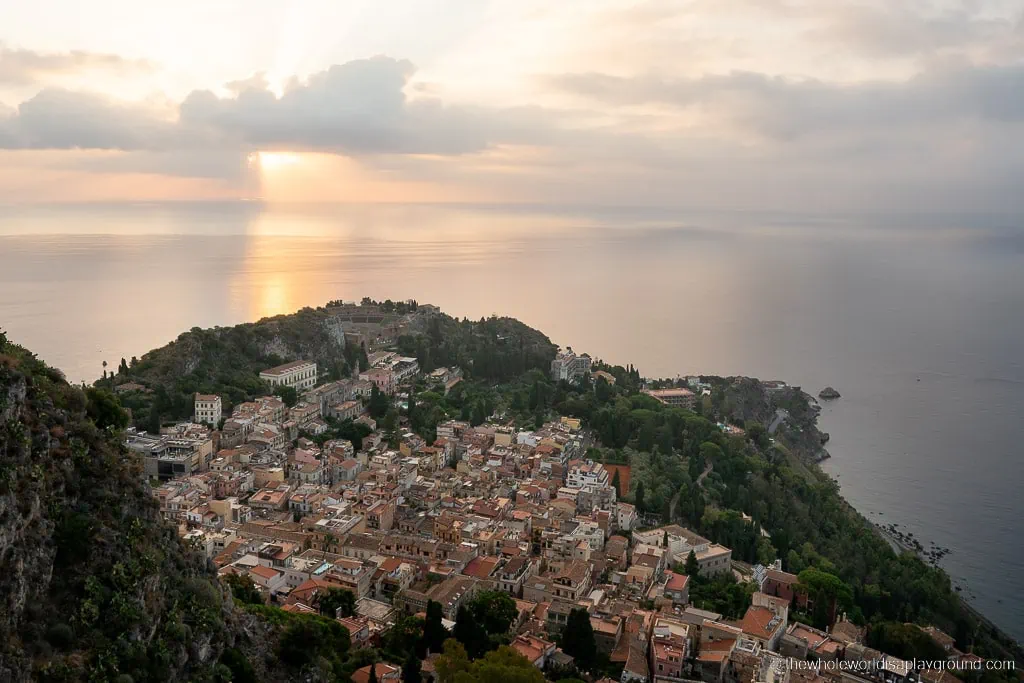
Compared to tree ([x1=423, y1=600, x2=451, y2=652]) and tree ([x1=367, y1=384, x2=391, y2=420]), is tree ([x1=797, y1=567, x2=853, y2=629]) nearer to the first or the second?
tree ([x1=423, y1=600, x2=451, y2=652])

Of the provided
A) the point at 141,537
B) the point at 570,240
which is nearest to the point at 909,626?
the point at 141,537

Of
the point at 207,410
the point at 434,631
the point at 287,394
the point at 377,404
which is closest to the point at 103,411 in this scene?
the point at 434,631

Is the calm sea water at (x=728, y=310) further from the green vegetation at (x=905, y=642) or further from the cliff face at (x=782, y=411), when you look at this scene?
the green vegetation at (x=905, y=642)

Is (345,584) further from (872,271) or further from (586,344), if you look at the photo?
(872,271)

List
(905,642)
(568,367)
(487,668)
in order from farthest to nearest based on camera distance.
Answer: (568,367), (905,642), (487,668)

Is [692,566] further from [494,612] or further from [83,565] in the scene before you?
[83,565]

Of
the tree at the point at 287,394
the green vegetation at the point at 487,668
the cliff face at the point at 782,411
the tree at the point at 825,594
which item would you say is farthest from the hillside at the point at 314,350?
the tree at the point at 825,594

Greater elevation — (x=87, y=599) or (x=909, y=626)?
(x=87, y=599)
